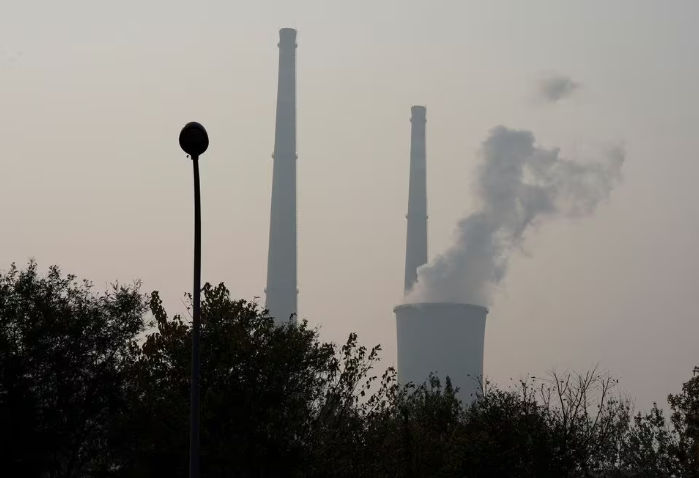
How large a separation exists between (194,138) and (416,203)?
112 m

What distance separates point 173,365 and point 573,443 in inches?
646

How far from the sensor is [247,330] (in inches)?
1419

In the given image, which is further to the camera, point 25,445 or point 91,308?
point 91,308

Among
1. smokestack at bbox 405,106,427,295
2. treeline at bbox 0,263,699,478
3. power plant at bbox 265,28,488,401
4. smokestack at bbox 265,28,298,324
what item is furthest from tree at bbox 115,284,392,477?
smokestack at bbox 405,106,427,295

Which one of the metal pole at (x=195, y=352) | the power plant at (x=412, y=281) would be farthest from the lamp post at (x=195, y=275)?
the power plant at (x=412, y=281)

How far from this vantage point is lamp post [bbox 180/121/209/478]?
1748 centimetres

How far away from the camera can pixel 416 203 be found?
12888cm

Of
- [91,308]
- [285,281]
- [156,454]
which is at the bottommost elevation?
[156,454]

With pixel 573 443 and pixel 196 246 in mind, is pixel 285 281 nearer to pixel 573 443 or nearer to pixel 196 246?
pixel 573 443

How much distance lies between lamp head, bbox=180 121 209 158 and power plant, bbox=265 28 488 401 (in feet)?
218

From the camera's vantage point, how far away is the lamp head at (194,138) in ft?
57.2

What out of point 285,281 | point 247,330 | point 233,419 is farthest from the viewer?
point 285,281

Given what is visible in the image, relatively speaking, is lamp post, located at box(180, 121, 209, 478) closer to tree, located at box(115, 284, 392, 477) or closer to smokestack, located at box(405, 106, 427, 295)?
tree, located at box(115, 284, 392, 477)

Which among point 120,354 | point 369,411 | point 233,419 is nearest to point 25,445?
point 120,354
